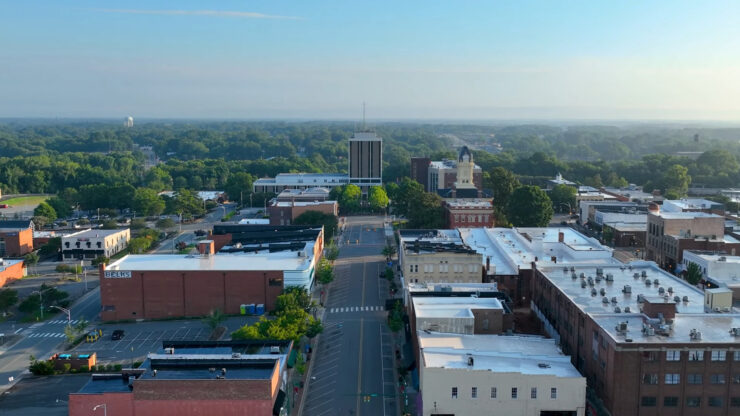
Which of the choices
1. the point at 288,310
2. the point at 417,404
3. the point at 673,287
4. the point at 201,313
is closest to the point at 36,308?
the point at 201,313

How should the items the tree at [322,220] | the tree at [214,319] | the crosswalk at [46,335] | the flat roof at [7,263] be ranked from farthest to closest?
the tree at [322,220] < the flat roof at [7,263] < the crosswalk at [46,335] < the tree at [214,319]

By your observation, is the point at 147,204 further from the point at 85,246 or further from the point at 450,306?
the point at 450,306

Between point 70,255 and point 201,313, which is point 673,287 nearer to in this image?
point 201,313

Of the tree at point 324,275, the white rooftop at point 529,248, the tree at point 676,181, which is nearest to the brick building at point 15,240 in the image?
the tree at point 324,275

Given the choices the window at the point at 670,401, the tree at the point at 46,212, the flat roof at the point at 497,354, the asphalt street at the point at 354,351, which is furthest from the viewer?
the tree at the point at 46,212

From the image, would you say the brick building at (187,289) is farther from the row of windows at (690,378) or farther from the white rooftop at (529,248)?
the row of windows at (690,378)

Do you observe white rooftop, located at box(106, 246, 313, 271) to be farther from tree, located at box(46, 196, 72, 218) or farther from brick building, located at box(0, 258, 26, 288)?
tree, located at box(46, 196, 72, 218)

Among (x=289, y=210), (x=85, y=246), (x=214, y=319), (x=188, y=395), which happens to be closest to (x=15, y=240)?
(x=85, y=246)
